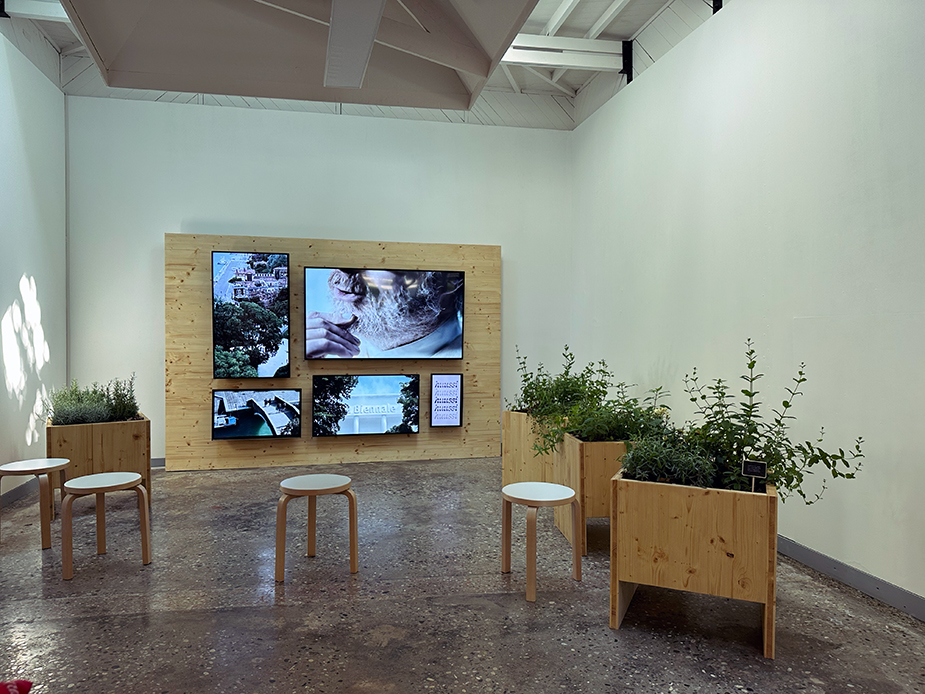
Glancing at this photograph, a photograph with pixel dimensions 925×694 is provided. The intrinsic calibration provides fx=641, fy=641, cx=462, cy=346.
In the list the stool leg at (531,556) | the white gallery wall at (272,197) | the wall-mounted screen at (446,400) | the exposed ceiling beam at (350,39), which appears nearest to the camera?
the exposed ceiling beam at (350,39)

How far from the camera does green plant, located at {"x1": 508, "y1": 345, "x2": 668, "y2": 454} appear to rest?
4.22 meters

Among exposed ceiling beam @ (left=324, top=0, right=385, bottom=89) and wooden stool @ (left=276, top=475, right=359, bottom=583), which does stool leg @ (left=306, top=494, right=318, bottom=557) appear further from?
exposed ceiling beam @ (left=324, top=0, right=385, bottom=89)

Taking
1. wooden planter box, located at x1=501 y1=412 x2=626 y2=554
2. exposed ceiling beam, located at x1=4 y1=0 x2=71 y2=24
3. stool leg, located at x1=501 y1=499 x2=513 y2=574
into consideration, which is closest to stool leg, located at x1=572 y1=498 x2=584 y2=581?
wooden planter box, located at x1=501 y1=412 x2=626 y2=554

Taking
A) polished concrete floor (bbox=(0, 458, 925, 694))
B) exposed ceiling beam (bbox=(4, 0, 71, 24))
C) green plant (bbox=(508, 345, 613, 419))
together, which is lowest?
polished concrete floor (bbox=(0, 458, 925, 694))

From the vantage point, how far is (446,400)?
7.27 m

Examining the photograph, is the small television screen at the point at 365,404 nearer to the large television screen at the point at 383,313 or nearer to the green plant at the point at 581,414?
the large television screen at the point at 383,313

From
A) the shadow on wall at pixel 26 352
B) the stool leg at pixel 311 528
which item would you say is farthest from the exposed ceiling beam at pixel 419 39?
the shadow on wall at pixel 26 352

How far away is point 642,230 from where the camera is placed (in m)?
6.10

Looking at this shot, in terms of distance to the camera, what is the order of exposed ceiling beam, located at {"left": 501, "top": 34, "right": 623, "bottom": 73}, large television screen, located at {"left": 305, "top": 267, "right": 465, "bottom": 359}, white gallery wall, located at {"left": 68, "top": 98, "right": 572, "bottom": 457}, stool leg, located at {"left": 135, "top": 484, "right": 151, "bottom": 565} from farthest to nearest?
large television screen, located at {"left": 305, "top": 267, "right": 465, "bottom": 359} → white gallery wall, located at {"left": 68, "top": 98, "right": 572, "bottom": 457} → exposed ceiling beam, located at {"left": 501, "top": 34, "right": 623, "bottom": 73} → stool leg, located at {"left": 135, "top": 484, "right": 151, "bottom": 565}

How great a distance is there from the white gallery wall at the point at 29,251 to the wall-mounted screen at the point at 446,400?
3.83 metres

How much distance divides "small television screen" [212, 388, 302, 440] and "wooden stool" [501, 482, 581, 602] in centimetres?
370

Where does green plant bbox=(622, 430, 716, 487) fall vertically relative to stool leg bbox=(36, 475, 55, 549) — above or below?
above

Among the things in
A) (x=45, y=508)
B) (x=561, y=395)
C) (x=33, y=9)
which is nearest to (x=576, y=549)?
(x=561, y=395)

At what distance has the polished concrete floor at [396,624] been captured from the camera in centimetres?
268
